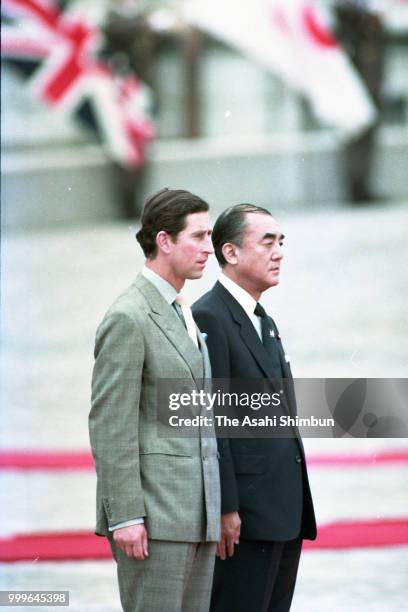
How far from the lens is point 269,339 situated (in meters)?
2.66

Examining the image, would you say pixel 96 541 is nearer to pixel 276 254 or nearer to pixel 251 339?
pixel 251 339

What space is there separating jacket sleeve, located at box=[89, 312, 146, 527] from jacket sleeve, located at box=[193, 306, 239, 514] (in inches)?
9.3

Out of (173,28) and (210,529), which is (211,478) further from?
(173,28)

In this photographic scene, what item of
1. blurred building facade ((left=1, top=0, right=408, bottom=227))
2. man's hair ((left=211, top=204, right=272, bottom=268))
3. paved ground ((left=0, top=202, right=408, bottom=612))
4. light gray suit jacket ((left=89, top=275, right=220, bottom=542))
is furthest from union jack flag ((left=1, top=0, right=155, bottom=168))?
light gray suit jacket ((left=89, top=275, right=220, bottom=542))

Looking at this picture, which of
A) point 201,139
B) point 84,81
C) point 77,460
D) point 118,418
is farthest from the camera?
point 201,139

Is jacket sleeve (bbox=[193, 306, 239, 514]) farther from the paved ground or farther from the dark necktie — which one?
the paved ground

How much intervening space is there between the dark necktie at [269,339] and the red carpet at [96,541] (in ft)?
4.91

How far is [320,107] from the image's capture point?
1177cm

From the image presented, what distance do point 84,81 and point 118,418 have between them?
374 inches

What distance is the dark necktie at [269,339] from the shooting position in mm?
2645

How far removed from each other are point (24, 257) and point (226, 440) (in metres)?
9.37

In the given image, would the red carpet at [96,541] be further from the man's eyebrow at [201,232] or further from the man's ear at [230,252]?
the man's eyebrow at [201,232]

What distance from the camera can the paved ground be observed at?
3777 mm

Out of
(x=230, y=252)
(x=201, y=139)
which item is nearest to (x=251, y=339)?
(x=230, y=252)
